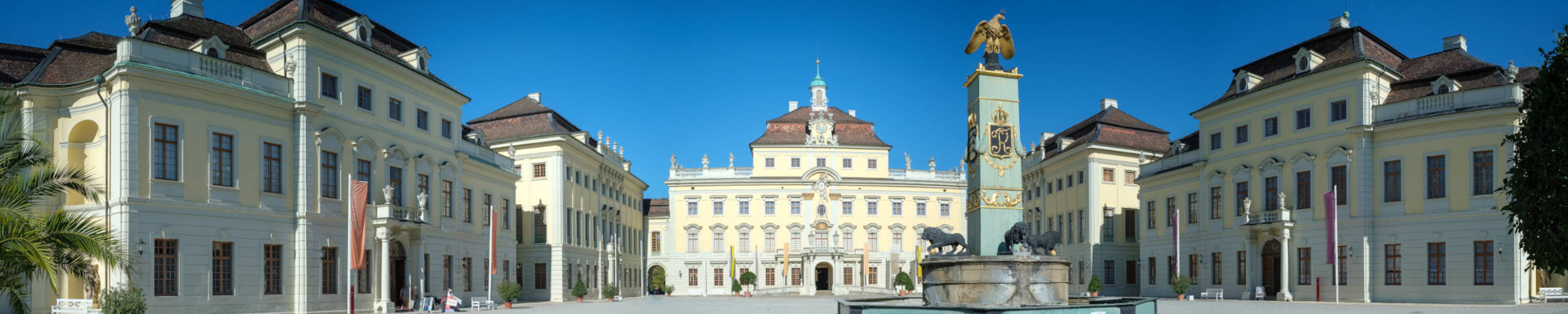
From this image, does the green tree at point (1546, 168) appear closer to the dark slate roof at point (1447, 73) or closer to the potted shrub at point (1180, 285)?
the dark slate roof at point (1447, 73)

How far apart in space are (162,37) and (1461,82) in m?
33.4

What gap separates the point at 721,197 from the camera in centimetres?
7119

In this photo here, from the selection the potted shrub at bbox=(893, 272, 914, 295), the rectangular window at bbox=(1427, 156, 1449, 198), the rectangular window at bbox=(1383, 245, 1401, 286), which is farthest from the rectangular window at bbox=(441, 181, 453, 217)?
the potted shrub at bbox=(893, 272, 914, 295)

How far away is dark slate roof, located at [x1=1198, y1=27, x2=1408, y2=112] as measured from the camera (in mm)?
33844

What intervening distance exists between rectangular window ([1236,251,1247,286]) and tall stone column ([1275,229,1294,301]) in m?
2.26

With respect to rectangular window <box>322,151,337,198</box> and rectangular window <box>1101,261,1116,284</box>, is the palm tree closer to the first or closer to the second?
rectangular window <box>322,151,337,198</box>

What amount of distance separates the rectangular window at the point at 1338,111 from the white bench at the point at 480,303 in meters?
26.6

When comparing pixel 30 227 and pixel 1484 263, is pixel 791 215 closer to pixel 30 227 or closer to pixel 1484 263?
pixel 1484 263

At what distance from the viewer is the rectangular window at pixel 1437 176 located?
31.0 m

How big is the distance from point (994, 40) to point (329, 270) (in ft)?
61.1

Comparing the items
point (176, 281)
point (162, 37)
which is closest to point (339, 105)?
point (162, 37)

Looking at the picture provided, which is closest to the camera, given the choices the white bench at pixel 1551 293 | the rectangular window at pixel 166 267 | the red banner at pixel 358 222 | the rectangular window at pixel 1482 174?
the rectangular window at pixel 166 267

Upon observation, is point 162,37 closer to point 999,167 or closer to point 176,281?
point 176,281

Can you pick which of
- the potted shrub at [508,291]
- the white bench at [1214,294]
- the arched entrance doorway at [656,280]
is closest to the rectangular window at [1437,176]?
the white bench at [1214,294]
